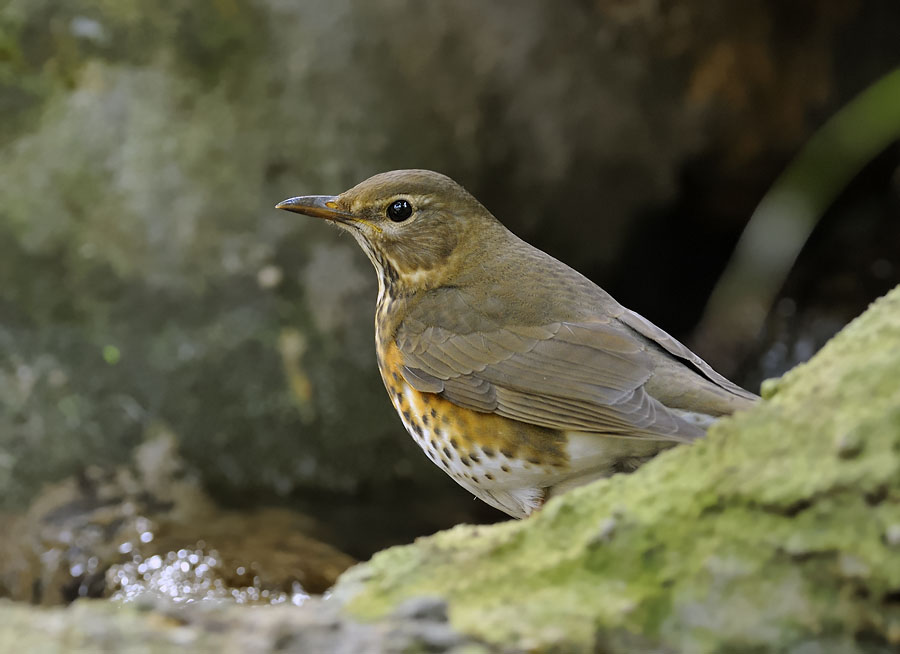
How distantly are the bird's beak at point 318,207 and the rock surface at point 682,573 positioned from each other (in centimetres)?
181

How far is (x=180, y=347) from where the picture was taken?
5.35 metres

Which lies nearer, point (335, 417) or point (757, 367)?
point (335, 417)

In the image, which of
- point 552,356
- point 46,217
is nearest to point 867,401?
point 552,356

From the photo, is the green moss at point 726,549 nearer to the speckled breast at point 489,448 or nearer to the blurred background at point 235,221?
the speckled breast at point 489,448

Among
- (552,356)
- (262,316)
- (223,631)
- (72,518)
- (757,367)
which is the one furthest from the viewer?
(757,367)

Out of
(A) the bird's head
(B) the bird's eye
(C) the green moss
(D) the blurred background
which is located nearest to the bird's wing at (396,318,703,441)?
(A) the bird's head

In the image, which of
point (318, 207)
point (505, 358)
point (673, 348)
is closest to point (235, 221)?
point (318, 207)

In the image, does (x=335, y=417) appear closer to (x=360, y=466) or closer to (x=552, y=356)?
(x=360, y=466)

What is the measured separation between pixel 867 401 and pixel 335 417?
408 centimetres

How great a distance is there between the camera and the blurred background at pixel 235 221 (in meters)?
5.25

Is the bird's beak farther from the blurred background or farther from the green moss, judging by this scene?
the blurred background

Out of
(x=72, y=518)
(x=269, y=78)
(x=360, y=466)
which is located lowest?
(x=72, y=518)

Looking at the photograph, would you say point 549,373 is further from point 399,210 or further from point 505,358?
point 399,210

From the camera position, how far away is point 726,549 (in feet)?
5.63
